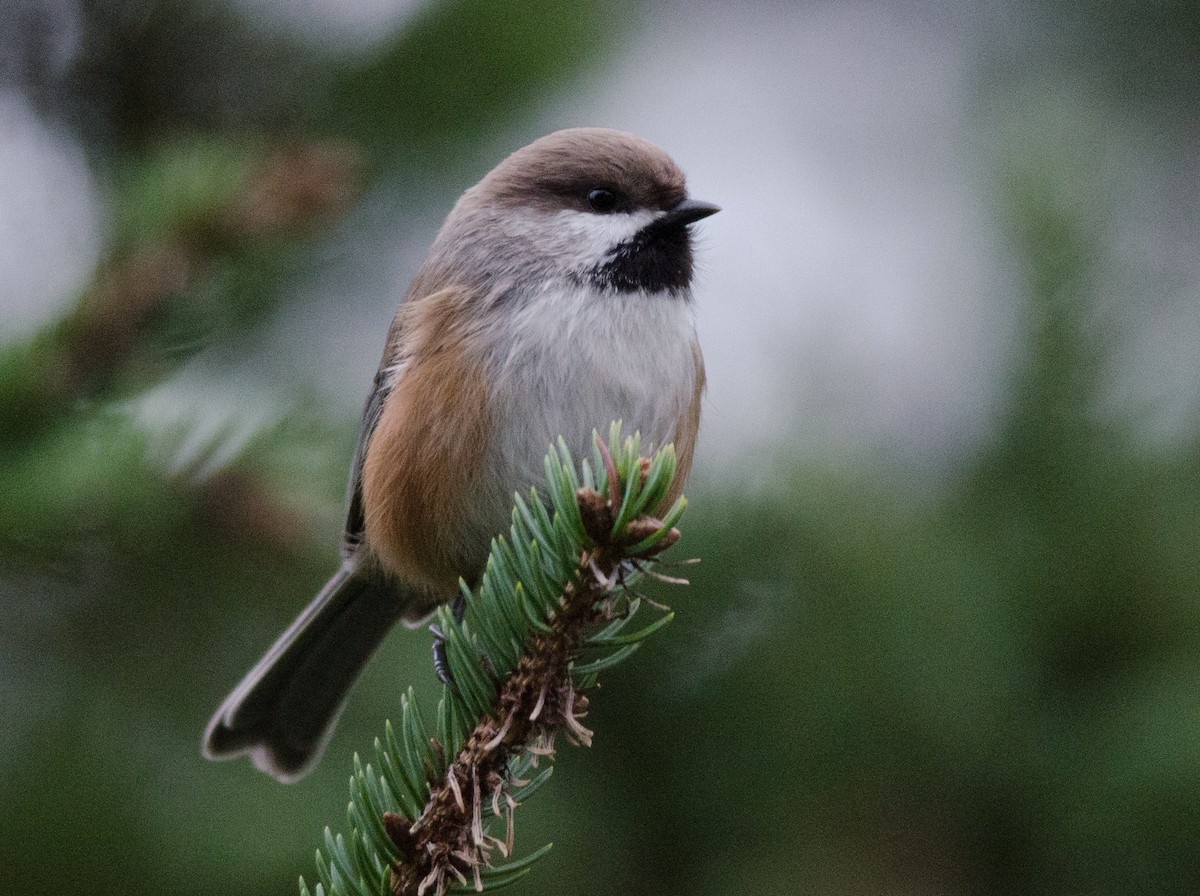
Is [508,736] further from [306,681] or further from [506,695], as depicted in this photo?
[306,681]

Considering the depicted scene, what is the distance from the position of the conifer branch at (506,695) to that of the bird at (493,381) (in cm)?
69

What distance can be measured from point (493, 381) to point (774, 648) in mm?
861

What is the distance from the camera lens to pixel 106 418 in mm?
2158

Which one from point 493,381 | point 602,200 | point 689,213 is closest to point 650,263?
point 689,213

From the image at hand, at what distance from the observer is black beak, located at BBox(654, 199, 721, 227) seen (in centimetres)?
296

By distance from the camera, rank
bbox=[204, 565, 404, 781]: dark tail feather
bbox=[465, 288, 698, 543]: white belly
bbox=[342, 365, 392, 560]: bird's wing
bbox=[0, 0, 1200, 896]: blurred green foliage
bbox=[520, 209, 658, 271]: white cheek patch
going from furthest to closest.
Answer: bbox=[342, 365, 392, 560]: bird's wing → bbox=[520, 209, 658, 271]: white cheek patch → bbox=[204, 565, 404, 781]: dark tail feather → bbox=[465, 288, 698, 543]: white belly → bbox=[0, 0, 1200, 896]: blurred green foliage

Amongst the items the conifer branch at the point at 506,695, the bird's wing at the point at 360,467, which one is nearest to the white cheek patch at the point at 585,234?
the bird's wing at the point at 360,467

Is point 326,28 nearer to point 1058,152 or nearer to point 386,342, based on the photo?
point 386,342

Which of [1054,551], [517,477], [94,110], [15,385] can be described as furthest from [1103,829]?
[94,110]

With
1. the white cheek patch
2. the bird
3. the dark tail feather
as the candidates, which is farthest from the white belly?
the dark tail feather

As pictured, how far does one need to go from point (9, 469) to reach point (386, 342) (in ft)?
4.26

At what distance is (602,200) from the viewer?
3.10 meters

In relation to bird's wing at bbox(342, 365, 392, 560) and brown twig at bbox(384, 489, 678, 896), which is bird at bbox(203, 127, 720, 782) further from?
brown twig at bbox(384, 489, 678, 896)

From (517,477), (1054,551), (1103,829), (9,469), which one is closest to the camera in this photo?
(9,469)
